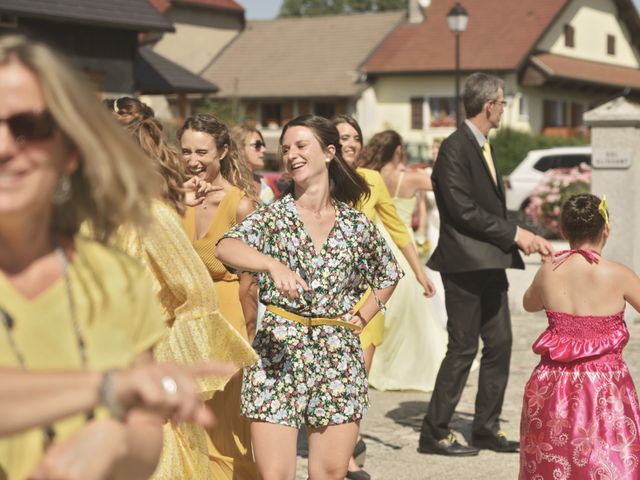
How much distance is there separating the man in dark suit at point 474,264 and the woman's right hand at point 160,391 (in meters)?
5.57

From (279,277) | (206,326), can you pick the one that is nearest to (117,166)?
(279,277)

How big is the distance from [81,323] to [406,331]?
8287mm

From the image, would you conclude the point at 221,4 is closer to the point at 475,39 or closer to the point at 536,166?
the point at 475,39

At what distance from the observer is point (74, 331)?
2205 millimetres

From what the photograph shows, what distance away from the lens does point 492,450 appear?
778 cm

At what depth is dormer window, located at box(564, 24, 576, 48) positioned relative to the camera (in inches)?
2211

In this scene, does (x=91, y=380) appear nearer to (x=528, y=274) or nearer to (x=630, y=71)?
(x=528, y=274)

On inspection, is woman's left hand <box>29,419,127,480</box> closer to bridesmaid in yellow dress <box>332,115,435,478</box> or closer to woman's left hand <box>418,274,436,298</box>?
bridesmaid in yellow dress <box>332,115,435,478</box>

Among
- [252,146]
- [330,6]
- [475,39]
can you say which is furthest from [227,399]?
[330,6]

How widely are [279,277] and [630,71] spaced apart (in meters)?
58.9

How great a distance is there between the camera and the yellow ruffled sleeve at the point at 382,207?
7828mm

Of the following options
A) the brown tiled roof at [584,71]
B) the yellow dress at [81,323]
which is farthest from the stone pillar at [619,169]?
the brown tiled roof at [584,71]

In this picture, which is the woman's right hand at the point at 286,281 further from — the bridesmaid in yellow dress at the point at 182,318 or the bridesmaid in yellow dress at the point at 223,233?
the bridesmaid in yellow dress at the point at 223,233

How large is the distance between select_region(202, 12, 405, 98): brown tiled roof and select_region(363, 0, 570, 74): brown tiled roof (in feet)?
6.34
